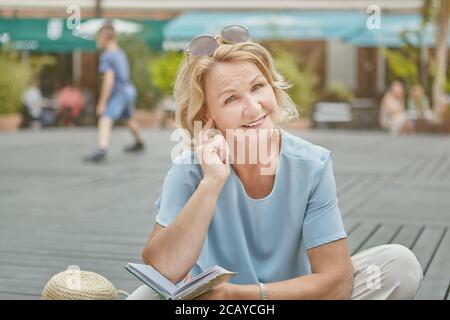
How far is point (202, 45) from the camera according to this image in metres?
2.00

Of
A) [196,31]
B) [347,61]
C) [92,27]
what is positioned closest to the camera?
[92,27]

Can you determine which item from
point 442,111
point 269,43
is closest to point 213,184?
point 442,111

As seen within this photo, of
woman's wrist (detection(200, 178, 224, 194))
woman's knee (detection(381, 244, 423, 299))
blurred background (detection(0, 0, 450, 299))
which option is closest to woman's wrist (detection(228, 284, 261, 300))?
woman's wrist (detection(200, 178, 224, 194))

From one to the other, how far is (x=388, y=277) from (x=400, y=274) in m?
0.03

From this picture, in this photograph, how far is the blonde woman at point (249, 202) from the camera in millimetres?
2008

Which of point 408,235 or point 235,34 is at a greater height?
point 235,34

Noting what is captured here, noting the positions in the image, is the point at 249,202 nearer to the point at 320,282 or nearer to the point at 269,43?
the point at 320,282

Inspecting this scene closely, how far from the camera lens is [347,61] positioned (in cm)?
1873

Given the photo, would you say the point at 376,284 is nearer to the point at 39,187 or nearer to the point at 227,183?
the point at 227,183

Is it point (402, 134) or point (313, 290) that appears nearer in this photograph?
point (313, 290)

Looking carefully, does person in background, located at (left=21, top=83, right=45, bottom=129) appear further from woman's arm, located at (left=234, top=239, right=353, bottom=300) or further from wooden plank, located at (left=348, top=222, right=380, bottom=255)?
woman's arm, located at (left=234, top=239, right=353, bottom=300)

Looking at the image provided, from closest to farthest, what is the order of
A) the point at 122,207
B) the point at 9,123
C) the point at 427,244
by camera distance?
the point at 427,244
the point at 122,207
the point at 9,123

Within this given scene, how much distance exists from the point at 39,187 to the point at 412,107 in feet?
30.4

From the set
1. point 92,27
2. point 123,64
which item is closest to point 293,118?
point 123,64
